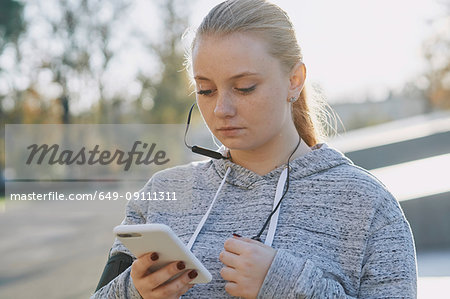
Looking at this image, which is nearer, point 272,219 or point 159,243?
point 159,243

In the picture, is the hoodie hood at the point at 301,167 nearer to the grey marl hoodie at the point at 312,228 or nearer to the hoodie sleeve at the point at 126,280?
the grey marl hoodie at the point at 312,228

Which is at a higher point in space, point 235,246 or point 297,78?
point 297,78

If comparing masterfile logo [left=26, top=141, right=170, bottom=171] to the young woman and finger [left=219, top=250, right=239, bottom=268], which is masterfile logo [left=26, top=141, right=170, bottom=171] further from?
finger [left=219, top=250, right=239, bottom=268]

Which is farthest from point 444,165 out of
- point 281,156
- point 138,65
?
point 138,65

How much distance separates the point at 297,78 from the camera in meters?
1.83

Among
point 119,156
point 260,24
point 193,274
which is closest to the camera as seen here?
point 193,274

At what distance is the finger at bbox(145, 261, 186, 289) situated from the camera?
58.8 inches

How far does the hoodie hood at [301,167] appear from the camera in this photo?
183cm

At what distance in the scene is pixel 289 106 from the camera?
73.4 inches

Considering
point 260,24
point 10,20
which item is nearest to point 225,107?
point 260,24

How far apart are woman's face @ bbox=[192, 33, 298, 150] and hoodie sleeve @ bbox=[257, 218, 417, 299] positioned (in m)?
0.39

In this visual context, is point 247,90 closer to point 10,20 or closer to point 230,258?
point 230,258

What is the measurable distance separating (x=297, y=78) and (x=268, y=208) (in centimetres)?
43

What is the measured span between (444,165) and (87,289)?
4.62 meters
